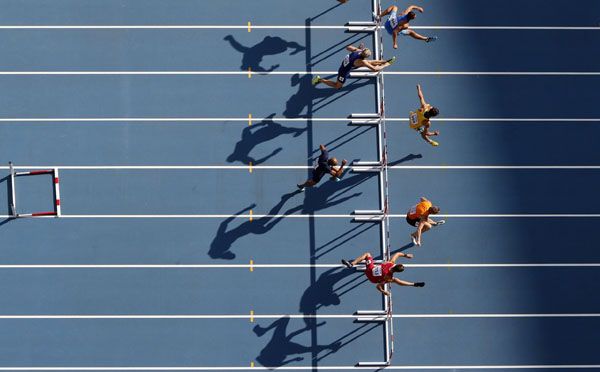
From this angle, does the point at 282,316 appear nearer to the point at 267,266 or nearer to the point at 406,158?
the point at 267,266

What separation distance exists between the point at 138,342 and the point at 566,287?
9624 millimetres

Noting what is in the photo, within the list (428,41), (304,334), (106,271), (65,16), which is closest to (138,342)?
(106,271)

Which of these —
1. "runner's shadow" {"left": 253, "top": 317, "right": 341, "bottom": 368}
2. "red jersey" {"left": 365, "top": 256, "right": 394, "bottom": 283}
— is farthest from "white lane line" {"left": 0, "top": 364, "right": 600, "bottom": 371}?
"red jersey" {"left": 365, "top": 256, "right": 394, "bottom": 283}

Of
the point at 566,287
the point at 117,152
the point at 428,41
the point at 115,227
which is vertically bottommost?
the point at 566,287

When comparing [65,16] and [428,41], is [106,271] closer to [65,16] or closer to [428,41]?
[65,16]

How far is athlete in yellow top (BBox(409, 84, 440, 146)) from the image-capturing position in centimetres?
1728

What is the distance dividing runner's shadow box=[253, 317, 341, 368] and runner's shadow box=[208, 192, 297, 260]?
5.82 ft

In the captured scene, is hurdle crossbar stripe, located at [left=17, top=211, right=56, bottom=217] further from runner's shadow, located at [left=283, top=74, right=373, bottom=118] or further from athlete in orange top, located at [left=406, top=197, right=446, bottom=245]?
athlete in orange top, located at [left=406, top=197, right=446, bottom=245]

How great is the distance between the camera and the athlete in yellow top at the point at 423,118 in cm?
1728

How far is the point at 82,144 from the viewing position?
708 inches

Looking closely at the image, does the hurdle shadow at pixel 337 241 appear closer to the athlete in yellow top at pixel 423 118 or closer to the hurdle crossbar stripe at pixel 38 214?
the athlete in yellow top at pixel 423 118

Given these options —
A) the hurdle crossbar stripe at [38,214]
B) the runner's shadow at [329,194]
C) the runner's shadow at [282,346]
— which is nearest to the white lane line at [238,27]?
the runner's shadow at [329,194]

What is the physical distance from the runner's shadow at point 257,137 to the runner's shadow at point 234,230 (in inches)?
42.0

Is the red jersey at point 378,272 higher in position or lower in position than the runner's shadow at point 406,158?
lower
